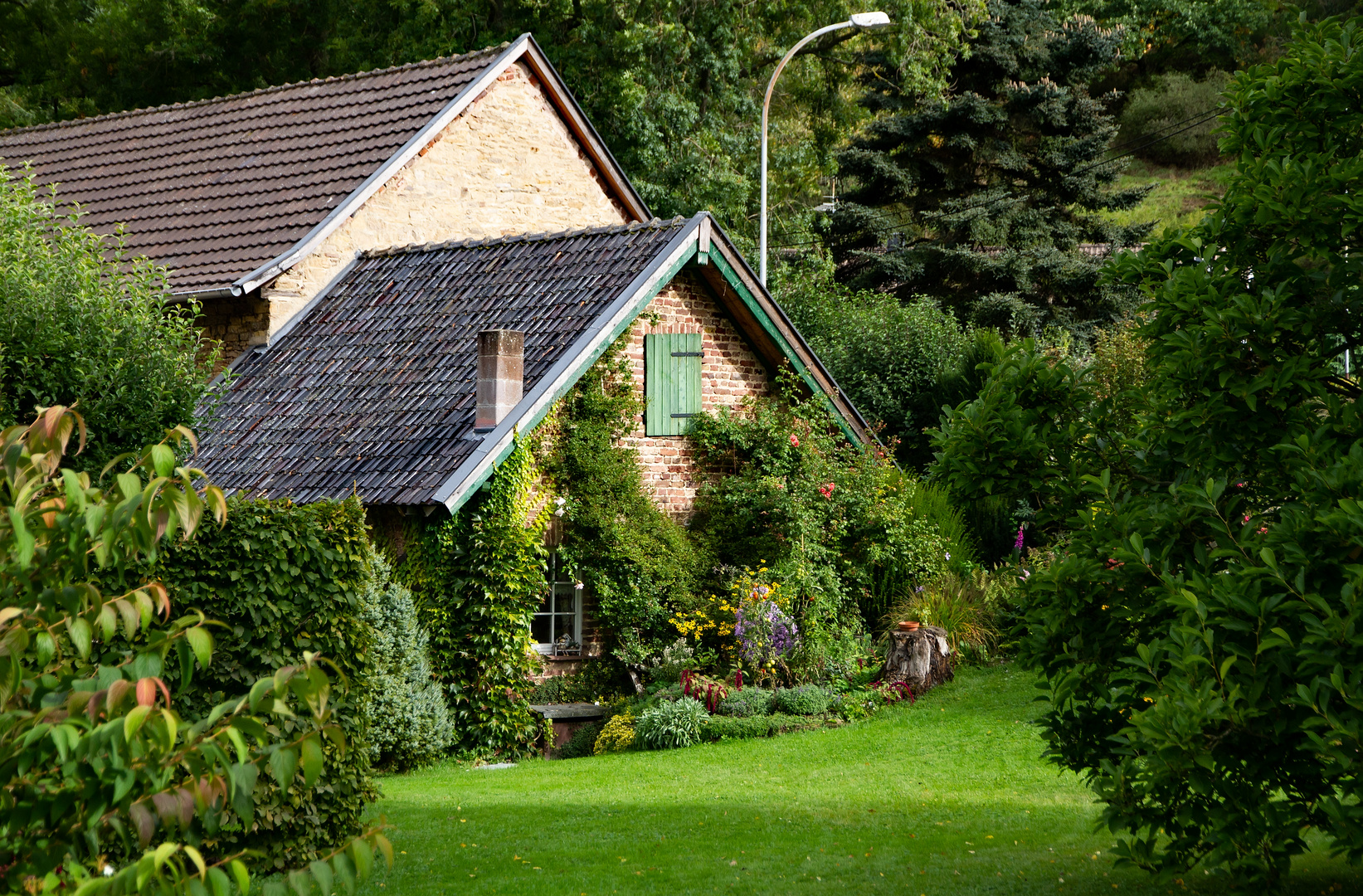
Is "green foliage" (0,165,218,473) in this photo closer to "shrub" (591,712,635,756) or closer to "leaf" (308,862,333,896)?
"shrub" (591,712,635,756)

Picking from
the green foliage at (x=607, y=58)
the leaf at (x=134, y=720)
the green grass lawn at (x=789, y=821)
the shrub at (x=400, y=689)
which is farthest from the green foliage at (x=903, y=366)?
the leaf at (x=134, y=720)

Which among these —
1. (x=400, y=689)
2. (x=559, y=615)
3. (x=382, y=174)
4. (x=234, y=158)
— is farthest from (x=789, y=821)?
(x=234, y=158)

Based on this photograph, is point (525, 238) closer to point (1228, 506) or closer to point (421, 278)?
point (421, 278)

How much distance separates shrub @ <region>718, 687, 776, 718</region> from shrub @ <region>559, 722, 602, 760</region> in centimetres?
147

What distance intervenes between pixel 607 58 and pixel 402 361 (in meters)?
15.3

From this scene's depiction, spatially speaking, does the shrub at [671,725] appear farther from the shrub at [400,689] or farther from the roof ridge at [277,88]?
the roof ridge at [277,88]

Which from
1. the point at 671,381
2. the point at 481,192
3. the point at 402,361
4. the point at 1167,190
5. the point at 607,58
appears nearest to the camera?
the point at 402,361

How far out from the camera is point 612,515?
1489 centimetres

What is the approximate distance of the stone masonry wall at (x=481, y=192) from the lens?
1823 centimetres

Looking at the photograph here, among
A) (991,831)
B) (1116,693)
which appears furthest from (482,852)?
(1116,693)

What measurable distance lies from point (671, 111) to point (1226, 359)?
22983mm

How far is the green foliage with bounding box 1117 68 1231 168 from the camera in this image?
51.0 m

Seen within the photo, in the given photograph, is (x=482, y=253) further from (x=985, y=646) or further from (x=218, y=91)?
(x=218, y=91)

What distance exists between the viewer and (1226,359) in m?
6.39
